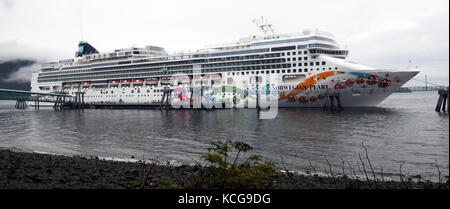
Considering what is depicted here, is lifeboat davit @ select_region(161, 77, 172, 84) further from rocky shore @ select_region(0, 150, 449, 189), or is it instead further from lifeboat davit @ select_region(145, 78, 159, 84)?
rocky shore @ select_region(0, 150, 449, 189)

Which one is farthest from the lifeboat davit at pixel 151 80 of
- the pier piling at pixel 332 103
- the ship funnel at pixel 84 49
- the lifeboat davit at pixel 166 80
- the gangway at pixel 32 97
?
the pier piling at pixel 332 103

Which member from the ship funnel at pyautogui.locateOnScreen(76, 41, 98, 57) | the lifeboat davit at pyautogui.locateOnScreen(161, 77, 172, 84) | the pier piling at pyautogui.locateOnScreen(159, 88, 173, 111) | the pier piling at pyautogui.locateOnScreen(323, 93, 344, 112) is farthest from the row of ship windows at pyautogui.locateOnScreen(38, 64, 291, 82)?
the pier piling at pyautogui.locateOnScreen(323, 93, 344, 112)

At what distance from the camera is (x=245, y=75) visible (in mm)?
40781

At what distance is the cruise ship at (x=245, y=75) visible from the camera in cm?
3275

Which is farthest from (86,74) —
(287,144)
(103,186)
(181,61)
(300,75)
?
(103,186)

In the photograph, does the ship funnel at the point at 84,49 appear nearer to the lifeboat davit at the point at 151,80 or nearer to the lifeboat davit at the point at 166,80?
the lifeboat davit at the point at 151,80

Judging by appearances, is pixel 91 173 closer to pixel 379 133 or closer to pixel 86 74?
pixel 379 133

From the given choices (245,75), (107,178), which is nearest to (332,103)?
(245,75)

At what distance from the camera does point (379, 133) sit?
15.9m

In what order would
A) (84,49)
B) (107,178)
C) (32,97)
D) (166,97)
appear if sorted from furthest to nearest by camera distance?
(84,49) < (32,97) < (166,97) < (107,178)

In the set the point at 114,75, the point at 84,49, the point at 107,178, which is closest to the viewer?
the point at 107,178

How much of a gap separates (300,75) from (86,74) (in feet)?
155

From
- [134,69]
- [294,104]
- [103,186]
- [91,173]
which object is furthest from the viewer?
[134,69]

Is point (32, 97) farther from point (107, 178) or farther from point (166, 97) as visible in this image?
point (107, 178)
